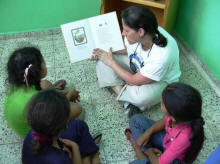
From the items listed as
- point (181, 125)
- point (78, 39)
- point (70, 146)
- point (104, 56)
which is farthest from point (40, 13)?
point (181, 125)

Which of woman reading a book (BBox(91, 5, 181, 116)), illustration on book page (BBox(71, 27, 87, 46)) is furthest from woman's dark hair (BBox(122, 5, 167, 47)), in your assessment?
illustration on book page (BBox(71, 27, 87, 46))

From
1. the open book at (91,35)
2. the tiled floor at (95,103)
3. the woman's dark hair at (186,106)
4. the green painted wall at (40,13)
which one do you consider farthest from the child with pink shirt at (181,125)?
the green painted wall at (40,13)

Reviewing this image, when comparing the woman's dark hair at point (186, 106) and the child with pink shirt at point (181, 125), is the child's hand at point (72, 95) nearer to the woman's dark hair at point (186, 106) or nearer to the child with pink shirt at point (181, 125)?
the child with pink shirt at point (181, 125)

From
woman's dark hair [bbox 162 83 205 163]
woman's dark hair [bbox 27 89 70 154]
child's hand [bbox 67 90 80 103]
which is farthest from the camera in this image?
child's hand [bbox 67 90 80 103]

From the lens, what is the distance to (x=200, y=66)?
1926 mm

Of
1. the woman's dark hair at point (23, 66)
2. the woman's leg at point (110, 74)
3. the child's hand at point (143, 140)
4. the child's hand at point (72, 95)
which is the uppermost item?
the woman's dark hair at point (23, 66)

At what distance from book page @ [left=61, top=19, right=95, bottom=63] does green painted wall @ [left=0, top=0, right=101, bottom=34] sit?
77 cm

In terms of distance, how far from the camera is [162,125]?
49.9 inches

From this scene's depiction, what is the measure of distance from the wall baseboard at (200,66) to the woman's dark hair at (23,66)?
127 centimetres

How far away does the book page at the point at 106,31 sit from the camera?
152 cm

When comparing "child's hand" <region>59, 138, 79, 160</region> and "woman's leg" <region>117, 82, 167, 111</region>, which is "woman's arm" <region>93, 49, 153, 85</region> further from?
"child's hand" <region>59, 138, 79, 160</region>

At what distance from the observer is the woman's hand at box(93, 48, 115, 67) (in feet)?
5.02

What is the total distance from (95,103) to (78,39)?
45 cm

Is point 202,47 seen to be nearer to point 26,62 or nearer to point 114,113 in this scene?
point 114,113
